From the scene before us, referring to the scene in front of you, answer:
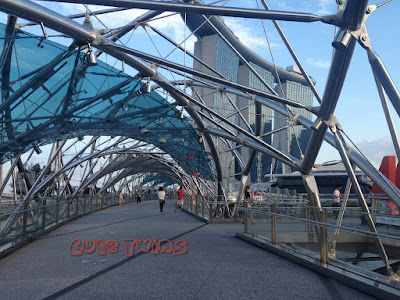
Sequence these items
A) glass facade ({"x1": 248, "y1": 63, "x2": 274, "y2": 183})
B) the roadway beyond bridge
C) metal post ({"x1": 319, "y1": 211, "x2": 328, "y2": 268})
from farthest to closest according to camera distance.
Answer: glass facade ({"x1": 248, "y1": 63, "x2": 274, "y2": 183}), metal post ({"x1": 319, "y1": 211, "x2": 328, "y2": 268}), the roadway beyond bridge

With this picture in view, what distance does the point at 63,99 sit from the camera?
48.1 ft

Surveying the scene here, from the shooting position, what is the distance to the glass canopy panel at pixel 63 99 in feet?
39.0

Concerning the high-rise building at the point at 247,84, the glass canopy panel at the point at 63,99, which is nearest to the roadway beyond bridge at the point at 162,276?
the glass canopy panel at the point at 63,99

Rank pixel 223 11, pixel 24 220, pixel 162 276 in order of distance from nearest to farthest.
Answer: pixel 162 276, pixel 223 11, pixel 24 220

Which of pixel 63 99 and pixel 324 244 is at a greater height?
pixel 63 99

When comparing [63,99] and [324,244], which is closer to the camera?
[324,244]

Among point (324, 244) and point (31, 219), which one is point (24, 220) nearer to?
point (31, 219)

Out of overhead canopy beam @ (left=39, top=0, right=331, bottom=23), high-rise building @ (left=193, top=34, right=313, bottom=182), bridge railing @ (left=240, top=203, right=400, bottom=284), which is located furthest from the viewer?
high-rise building @ (left=193, top=34, right=313, bottom=182)

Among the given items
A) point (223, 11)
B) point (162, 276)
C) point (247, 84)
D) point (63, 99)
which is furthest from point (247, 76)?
point (162, 276)

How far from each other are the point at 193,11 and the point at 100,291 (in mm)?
5027

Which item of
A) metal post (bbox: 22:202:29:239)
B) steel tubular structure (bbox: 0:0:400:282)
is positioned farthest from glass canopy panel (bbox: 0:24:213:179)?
metal post (bbox: 22:202:29:239)

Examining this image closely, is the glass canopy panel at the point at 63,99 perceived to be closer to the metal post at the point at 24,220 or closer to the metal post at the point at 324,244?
the metal post at the point at 24,220

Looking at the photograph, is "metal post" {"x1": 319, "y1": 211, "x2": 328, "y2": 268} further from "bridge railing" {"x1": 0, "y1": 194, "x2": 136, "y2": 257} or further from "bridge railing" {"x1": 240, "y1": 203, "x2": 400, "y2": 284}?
"bridge railing" {"x1": 0, "y1": 194, "x2": 136, "y2": 257}

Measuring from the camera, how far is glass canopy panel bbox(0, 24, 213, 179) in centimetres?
1188
